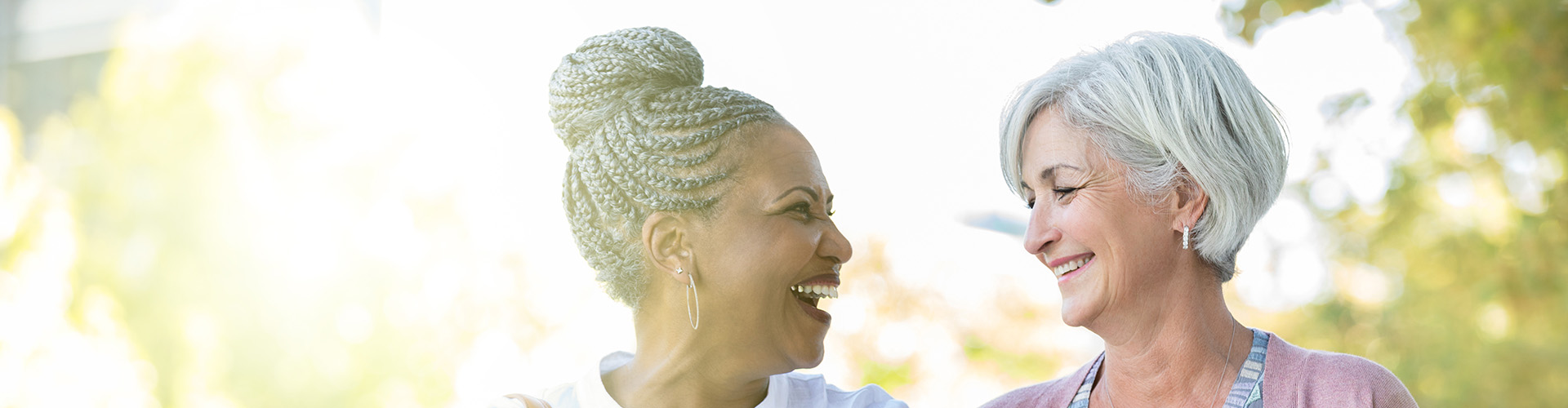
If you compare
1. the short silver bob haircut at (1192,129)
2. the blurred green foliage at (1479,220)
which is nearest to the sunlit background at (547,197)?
the blurred green foliage at (1479,220)

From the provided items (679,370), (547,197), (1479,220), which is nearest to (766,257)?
(679,370)

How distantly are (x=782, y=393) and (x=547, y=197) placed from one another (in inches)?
191

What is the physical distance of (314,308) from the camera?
7.84 meters

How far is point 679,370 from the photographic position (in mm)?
2061

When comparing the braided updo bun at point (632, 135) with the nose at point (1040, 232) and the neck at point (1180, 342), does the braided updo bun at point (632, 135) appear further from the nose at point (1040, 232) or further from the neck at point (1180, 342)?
the neck at point (1180, 342)

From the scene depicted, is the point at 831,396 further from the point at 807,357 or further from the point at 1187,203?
the point at 1187,203

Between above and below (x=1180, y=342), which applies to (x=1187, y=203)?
above

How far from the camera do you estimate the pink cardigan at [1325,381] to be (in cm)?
173

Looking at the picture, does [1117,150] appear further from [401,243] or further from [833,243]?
[401,243]

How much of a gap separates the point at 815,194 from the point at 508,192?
16.8 ft

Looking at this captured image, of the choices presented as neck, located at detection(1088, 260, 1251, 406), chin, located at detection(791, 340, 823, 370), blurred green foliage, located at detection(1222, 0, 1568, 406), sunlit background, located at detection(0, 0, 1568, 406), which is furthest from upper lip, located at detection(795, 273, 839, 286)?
blurred green foliage, located at detection(1222, 0, 1568, 406)

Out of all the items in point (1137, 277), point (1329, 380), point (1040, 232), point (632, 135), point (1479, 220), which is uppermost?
point (632, 135)

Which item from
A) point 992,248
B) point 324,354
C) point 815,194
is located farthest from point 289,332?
point 815,194

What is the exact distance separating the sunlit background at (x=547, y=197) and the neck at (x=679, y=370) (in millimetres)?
2559
